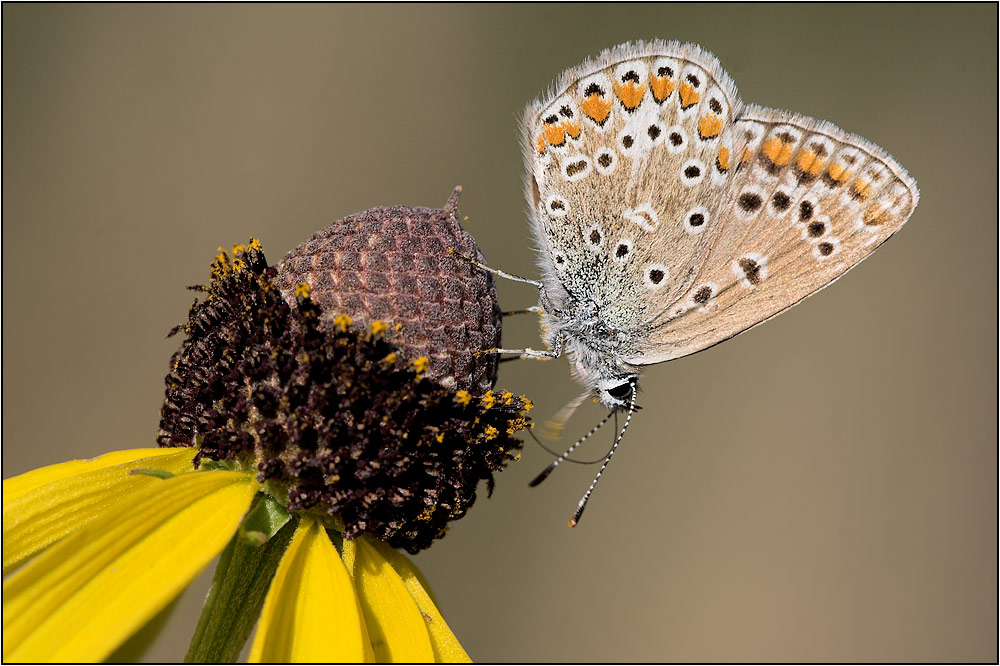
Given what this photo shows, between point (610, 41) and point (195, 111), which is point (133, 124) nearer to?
point (195, 111)

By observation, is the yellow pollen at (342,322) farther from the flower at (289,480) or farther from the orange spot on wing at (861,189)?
the orange spot on wing at (861,189)

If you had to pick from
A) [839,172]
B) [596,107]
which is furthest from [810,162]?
[596,107]

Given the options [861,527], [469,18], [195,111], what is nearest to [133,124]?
[195,111]

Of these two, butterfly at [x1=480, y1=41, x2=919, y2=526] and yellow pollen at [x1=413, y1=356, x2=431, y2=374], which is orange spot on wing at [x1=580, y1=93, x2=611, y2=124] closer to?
Answer: butterfly at [x1=480, y1=41, x2=919, y2=526]

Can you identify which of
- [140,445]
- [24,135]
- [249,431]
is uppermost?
[24,135]

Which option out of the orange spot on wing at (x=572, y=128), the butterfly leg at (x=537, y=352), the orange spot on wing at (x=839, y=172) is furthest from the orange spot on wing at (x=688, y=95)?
the butterfly leg at (x=537, y=352)
